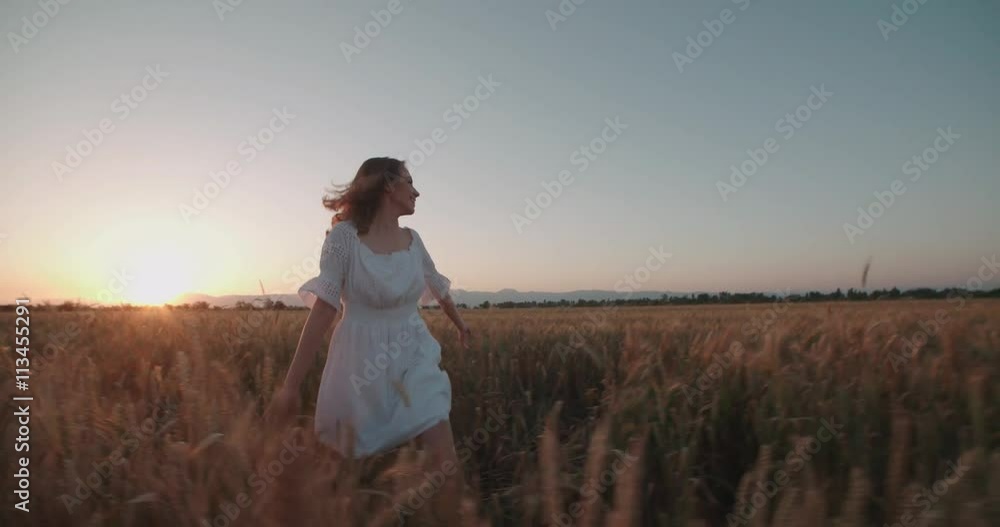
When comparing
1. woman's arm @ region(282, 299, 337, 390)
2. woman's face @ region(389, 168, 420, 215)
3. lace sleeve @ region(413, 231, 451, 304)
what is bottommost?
woman's arm @ region(282, 299, 337, 390)

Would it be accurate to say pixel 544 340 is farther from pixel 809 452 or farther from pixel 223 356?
pixel 809 452

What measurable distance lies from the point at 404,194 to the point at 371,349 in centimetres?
75

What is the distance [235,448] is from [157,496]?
14 centimetres

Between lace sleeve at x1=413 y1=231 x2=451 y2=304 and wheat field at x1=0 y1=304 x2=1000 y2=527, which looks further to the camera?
lace sleeve at x1=413 y1=231 x2=451 y2=304

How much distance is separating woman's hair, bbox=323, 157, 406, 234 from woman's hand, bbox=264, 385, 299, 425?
33.1 inches

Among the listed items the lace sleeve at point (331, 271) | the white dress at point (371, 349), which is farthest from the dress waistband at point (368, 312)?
the lace sleeve at point (331, 271)

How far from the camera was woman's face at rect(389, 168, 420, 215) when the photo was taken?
9.87ft

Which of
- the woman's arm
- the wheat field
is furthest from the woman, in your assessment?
the wheat field

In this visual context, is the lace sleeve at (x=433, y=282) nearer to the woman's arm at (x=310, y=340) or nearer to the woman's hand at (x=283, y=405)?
the woman's arm at (x=310, y=340)

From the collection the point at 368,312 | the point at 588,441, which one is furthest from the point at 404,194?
the point at 588,441

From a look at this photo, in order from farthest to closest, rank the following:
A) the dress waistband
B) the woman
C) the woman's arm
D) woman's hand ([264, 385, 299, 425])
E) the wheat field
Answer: the dress waistband, the woman, the woman's arm, woman's hand ([264, 385, 299, 425]), the wheat field

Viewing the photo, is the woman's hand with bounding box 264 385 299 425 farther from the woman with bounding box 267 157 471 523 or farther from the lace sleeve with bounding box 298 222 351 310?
the lace sleeve with bounding box 298 222 351 310

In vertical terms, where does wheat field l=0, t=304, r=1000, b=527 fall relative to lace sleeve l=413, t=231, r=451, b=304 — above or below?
below

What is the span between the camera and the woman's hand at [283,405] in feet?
6.93
